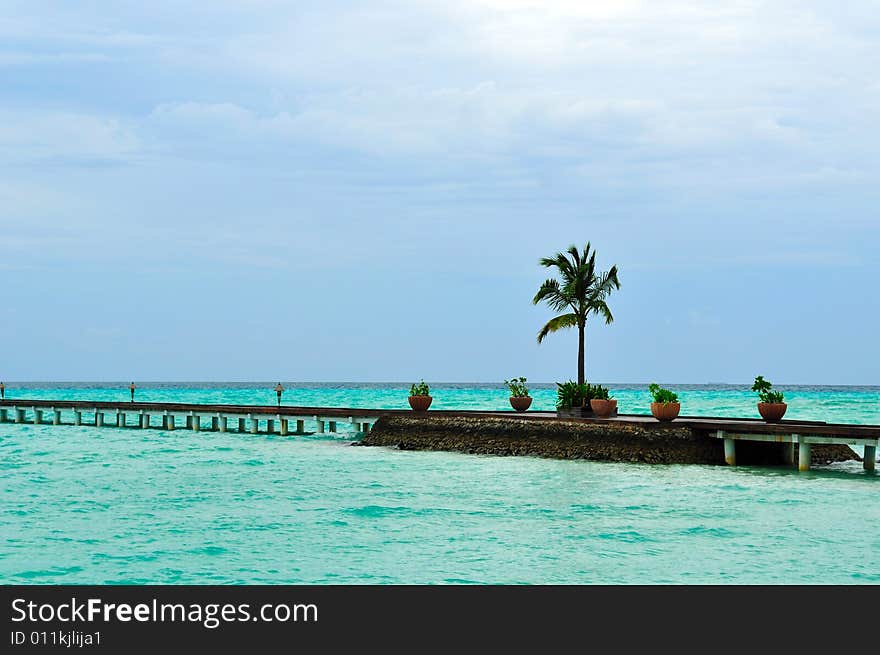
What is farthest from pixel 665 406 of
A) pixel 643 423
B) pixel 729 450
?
pixel 729 450

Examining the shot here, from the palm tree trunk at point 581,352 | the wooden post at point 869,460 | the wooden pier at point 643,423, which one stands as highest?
the palm tree trunk at point 581,352

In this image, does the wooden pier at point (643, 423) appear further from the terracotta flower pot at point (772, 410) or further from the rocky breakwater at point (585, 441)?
the rocky breakwater at point (585, 441)

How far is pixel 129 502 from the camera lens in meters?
23.0

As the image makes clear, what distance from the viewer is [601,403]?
1223 inches

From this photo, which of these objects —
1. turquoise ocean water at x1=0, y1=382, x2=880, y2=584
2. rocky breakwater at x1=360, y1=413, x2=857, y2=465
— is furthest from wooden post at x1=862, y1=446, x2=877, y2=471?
rocky breakwater at x1=360, y1=413, x2=857, y2=465

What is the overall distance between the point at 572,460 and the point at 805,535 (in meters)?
11.2

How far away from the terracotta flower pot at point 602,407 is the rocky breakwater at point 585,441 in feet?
4.31

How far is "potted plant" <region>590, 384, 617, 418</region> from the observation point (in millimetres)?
31078

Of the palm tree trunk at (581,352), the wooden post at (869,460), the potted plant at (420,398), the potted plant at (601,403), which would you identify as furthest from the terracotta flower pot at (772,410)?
the potted plant at (420,398)

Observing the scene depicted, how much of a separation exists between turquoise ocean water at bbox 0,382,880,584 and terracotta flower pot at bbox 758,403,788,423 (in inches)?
80.9

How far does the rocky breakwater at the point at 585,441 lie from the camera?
27.9 meters

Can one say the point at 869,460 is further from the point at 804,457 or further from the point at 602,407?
the point at 602,407

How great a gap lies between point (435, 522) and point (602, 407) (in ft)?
41.8
